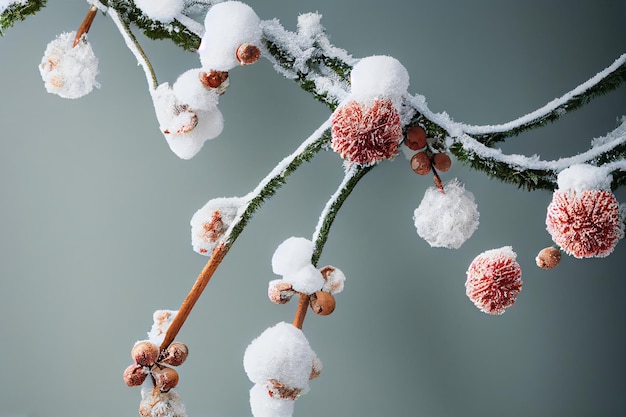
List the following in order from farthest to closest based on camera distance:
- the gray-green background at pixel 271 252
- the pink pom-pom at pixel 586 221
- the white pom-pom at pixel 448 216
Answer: the gray-green background at pixel 271 252, the white pom-pom at pixel 448 216, the pink pom-pom at pixel 586 221

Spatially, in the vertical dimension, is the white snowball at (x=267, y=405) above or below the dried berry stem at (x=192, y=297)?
below

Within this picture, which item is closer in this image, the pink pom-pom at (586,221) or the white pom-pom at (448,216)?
the pink pom-pom at (586,221)

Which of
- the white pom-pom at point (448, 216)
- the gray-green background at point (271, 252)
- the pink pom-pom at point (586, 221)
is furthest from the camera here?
the gray-green background at point (271, 252)

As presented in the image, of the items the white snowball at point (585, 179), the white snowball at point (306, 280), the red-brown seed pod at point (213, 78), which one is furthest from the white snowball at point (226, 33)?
the white snowball at point (585, 179)

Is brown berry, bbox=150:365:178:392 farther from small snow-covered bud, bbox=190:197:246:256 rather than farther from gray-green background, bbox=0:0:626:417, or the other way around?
gray-green background, bbox=0:0:626:417

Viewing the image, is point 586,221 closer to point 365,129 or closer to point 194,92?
point 365,129

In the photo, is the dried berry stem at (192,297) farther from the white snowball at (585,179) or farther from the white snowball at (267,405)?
the white snowball at (585,179)
